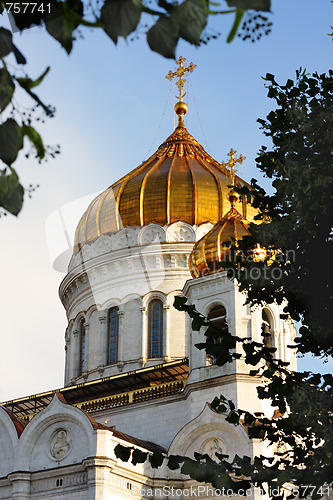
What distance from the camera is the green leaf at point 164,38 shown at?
2.49 meters

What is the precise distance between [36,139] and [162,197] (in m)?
25.4

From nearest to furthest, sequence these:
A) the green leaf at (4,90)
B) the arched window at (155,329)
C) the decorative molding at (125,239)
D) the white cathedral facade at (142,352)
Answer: the green leaf at (4,90), the white cathedral facade at (142,352), the arched window at (155,329), the decorative molding at (125,239)

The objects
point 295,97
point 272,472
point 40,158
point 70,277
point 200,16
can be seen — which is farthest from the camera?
point 70,277

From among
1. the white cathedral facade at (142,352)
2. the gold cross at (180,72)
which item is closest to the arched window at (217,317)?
the white cathedral facade at (142,352)

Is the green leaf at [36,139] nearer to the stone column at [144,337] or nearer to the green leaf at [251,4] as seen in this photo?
the green leaf at [251,4]

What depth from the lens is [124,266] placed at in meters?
27.3

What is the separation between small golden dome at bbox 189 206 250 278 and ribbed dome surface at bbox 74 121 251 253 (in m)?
3.89

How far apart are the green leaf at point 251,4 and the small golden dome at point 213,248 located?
2020cm

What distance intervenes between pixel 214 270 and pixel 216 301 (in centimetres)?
102

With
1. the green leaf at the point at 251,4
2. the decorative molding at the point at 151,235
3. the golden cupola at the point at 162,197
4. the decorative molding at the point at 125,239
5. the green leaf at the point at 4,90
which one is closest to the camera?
the green leaf at the point at 251,4

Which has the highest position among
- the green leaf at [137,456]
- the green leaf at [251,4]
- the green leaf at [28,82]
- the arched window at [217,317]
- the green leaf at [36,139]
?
the arched window at [217,317]

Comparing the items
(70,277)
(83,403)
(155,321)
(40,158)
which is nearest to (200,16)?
(40,158)

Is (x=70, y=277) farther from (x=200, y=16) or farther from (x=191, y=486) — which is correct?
(x=200, y=16)

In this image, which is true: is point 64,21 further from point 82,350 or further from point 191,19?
point 82,350
